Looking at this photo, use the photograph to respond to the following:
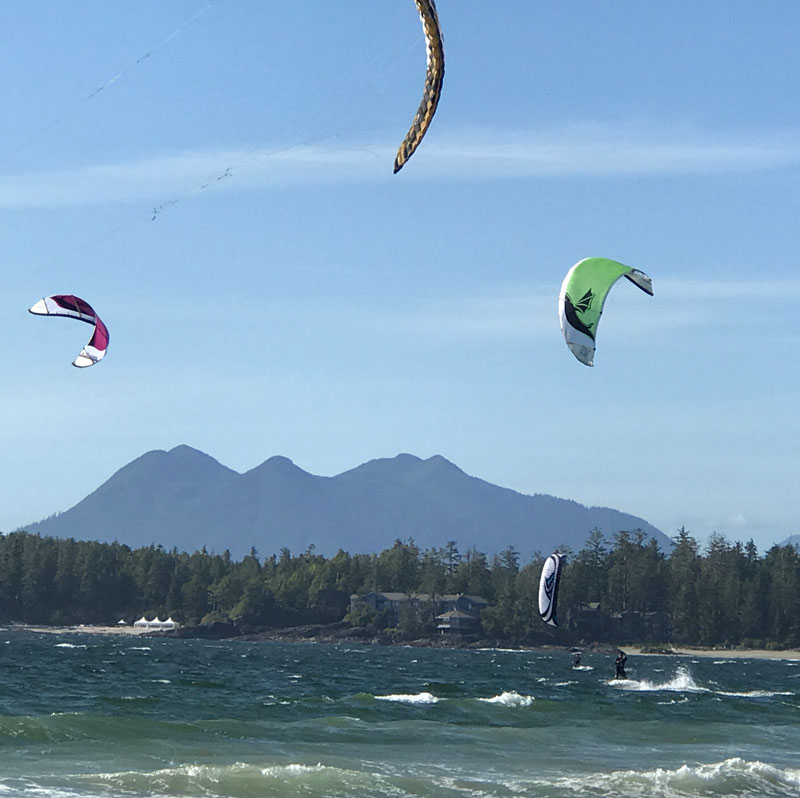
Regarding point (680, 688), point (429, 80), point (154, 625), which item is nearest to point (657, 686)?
point (680, 688)

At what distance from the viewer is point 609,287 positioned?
28.8 metres

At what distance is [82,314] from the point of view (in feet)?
117

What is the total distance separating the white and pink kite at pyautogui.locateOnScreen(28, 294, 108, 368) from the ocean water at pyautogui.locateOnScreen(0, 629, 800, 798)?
9.14 m

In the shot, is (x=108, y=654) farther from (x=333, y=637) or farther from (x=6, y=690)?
(x=333, y=637)

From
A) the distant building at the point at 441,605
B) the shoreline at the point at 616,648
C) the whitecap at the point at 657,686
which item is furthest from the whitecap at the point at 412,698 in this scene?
the distant building at the point at 441,605

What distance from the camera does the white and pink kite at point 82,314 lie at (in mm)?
34500

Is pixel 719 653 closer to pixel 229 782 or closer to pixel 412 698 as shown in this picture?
pixel 412 698

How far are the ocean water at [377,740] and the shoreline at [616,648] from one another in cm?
8950

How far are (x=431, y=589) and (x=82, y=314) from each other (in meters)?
134

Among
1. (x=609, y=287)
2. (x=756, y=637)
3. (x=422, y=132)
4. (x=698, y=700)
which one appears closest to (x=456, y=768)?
(x=609, y=287)

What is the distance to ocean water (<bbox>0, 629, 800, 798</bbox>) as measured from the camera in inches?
976

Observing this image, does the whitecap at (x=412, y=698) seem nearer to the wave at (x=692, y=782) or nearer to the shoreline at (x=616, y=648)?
the wave at (x=692, y=782)

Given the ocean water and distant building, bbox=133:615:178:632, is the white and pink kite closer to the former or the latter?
the ocean water

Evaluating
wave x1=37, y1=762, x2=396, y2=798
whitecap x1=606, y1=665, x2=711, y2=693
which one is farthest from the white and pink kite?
whitecap x1=606, y1=665, x2=711, y2=693
